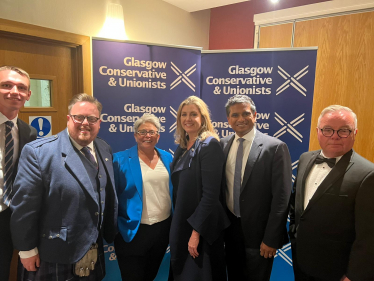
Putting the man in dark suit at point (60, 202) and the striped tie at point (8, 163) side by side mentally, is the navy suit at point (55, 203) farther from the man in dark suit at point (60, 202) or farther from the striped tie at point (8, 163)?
the striped tie at point (8, 163)

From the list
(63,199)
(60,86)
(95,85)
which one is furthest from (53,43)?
(63,199)

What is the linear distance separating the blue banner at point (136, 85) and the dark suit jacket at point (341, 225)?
1524 millimetres

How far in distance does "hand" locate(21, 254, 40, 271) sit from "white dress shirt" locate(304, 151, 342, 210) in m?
1.64

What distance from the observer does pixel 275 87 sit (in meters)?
2.50

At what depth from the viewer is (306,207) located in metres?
1.55

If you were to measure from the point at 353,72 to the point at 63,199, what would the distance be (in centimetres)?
337

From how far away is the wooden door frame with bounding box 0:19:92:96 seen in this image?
2105mm

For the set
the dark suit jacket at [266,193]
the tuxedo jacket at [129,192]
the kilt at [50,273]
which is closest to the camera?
the kilt at [50,273]

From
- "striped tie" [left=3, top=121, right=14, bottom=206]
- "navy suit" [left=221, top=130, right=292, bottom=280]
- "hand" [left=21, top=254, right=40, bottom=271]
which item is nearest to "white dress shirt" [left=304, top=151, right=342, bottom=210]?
"navy suit" [left=221, top=130, right=292, bottom=280]

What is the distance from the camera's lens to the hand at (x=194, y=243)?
5.85ft

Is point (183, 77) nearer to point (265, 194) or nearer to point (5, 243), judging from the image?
point (265, 194)

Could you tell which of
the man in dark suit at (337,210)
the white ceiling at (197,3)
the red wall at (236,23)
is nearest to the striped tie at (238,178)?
the man in dark suit at (337,210)

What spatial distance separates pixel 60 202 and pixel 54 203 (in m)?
0.03

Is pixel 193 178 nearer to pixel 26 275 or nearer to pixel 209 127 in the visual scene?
pixel 209 127
